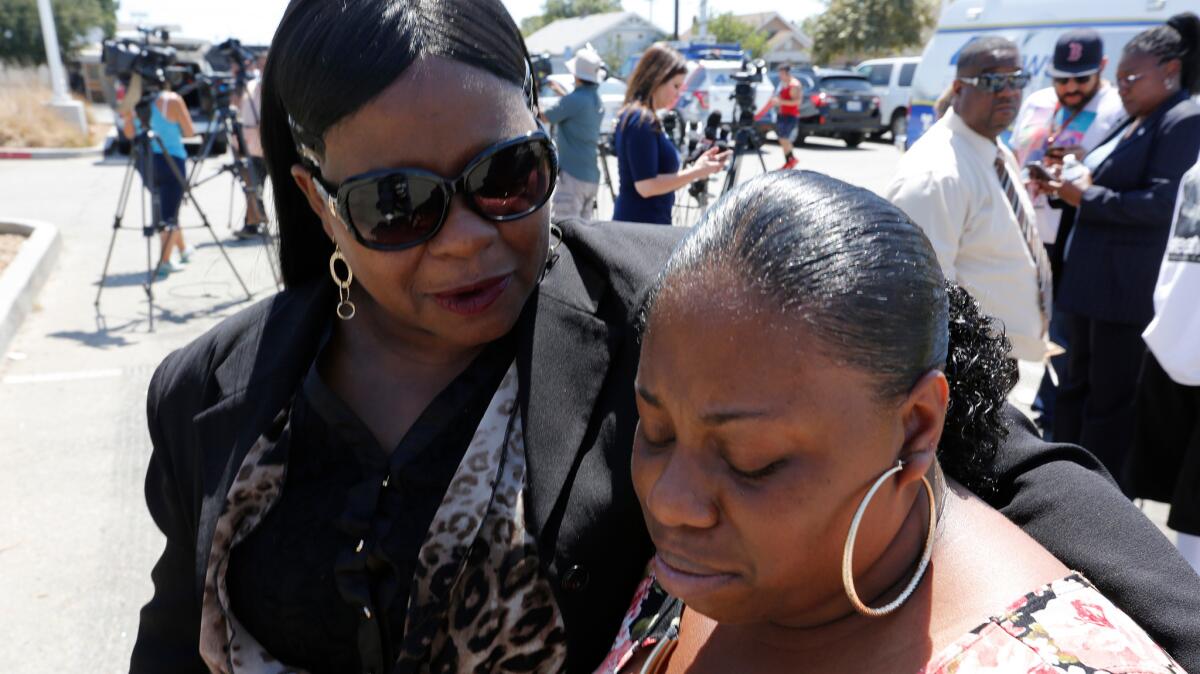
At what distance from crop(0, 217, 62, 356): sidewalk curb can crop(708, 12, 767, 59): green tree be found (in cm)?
5131

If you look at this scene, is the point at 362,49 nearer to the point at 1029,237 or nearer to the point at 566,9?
the point at 1029,237

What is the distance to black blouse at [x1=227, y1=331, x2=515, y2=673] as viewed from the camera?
1.42 metres

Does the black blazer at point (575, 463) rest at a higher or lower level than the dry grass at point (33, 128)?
higher

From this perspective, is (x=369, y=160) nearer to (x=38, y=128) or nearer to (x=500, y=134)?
(x=500, y=134)

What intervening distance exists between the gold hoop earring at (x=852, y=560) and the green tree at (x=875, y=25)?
47.1 metres

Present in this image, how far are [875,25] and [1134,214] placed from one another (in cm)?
4412

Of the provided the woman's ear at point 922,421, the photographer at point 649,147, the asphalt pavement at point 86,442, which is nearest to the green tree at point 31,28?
the asphalt pavement at point 86,442

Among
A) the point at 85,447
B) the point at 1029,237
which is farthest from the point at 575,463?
the point at 85,447

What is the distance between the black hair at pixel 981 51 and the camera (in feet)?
Answer: 11.7

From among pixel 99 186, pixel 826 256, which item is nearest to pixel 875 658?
pixel 826 256

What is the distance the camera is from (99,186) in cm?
1470

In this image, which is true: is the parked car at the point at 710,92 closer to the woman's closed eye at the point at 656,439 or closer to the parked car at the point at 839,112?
the parked car at the point at 839,112

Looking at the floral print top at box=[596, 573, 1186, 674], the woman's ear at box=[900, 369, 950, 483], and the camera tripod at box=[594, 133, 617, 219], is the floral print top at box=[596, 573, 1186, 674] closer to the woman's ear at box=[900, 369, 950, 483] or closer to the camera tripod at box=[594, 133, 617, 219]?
the woman's ear at box=[900, 369, 950, 483]

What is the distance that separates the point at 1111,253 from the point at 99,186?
14.8 meters
